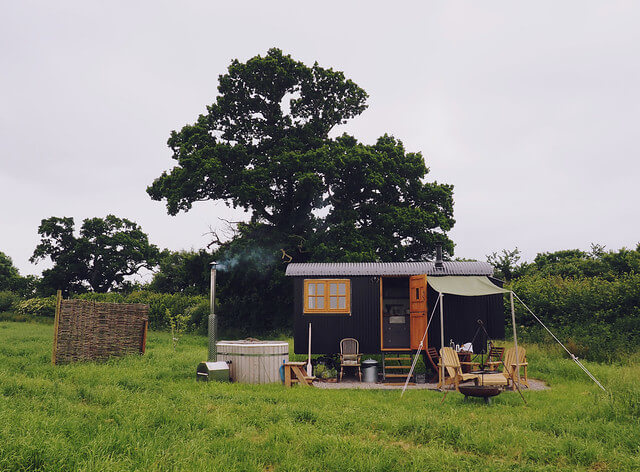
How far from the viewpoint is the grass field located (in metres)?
4.92

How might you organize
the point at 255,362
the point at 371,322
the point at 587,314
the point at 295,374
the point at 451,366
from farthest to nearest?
1. the point at 587,314
2. the point at 371,322
3. the point at 295,374
4. the point at 255,362
5. the point at 451,366

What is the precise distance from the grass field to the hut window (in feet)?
11.8

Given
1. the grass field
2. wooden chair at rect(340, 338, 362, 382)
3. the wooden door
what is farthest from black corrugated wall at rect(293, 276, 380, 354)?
the grass field

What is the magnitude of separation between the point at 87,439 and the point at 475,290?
8252mm

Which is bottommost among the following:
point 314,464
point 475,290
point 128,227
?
point 314,464

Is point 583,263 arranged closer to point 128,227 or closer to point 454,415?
point 454,415

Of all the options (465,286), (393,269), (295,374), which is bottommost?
(295,374)

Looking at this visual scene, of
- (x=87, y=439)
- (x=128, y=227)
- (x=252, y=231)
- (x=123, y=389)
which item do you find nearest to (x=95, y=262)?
(x=128, y=227)

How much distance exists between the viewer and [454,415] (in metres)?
7.12

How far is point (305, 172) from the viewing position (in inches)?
782

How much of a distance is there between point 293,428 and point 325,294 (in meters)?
6.86

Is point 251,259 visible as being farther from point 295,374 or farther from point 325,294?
point 295,374

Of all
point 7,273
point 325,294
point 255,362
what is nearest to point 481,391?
point 255,362

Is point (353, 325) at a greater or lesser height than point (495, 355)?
greater
